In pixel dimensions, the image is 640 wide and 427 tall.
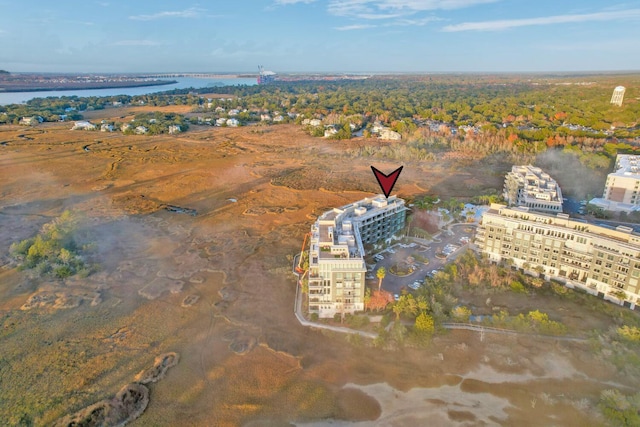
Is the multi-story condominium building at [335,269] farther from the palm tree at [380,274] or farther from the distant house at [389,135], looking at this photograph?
the distant house at [389,135]

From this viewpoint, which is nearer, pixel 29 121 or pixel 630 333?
pixel 630 333

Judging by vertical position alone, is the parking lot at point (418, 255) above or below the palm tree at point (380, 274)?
below

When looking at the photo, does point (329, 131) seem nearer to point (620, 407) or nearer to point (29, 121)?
point (620, 407)

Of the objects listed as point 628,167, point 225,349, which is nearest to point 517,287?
point 225,349

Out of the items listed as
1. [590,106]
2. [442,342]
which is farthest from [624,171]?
[590,106]

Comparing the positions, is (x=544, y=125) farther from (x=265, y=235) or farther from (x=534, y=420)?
(x=534, y=420)

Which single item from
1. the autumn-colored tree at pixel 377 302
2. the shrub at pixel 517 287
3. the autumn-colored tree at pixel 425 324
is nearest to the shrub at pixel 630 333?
the shrub at pixel 517 287
